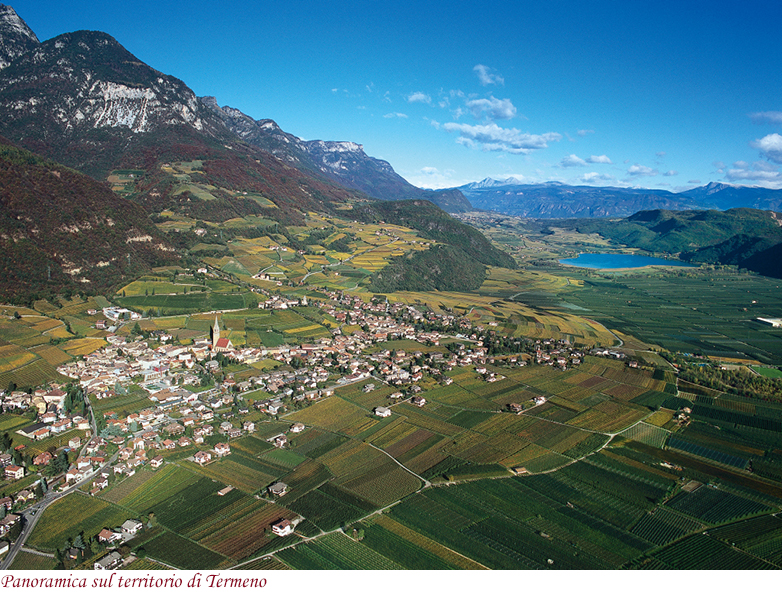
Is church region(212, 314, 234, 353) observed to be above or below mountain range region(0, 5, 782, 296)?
below

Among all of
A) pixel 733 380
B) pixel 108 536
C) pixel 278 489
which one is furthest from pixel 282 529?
pixel 733 380

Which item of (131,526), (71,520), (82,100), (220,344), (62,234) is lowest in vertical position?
(71,520)

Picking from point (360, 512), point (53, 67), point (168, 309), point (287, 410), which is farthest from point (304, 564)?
point (53, 67)

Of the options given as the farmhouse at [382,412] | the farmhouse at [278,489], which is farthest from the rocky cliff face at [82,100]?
the farmhouse at [278,489]

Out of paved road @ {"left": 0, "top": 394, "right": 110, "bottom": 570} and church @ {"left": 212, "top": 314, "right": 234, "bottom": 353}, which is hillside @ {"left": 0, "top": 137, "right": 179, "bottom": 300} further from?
paved road @ {"left": 0, "top": 394, "right": 110, "bottom": 570}

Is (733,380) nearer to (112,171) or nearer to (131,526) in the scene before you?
(131,526)

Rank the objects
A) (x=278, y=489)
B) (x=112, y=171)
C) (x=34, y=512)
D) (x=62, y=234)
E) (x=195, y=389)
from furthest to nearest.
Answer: (x=112, y=171)
(x=62, y=234)
(x=195, y=389)
(x=278, y=489)
(x=34, y=512)

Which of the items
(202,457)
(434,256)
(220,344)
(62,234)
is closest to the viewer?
(202,457)

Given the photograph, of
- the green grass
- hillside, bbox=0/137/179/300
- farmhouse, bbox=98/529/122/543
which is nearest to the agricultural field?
farmhouse, bbox=98/529/122/543
